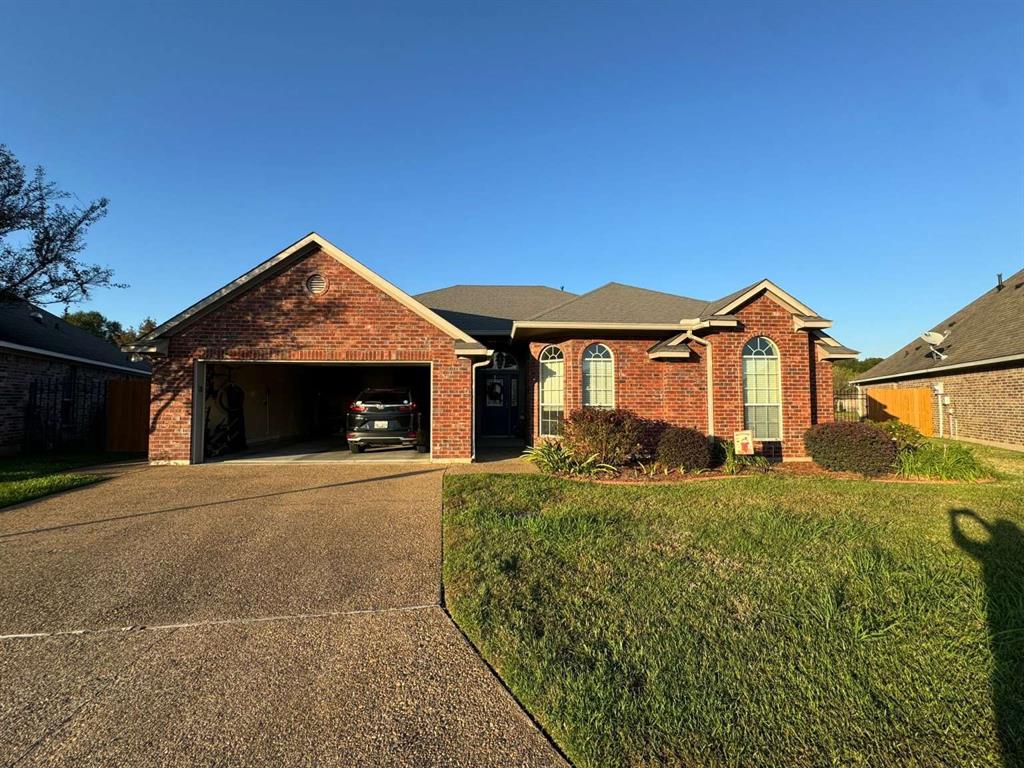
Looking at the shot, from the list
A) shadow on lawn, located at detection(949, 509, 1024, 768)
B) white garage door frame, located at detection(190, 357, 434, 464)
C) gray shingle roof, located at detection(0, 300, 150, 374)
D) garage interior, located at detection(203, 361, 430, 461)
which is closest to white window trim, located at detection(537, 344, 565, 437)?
white garage door frame, located at detection(190, 357, 434, 464)

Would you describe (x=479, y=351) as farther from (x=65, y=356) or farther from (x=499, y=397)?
(x=65, y=356)

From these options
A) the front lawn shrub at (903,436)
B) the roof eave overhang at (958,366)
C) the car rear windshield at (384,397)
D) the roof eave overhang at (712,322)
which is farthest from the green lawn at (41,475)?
the roof eave overhang at (958,366)

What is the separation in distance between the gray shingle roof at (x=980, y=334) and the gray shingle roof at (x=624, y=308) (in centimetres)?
1004

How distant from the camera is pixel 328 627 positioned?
11.3 feet

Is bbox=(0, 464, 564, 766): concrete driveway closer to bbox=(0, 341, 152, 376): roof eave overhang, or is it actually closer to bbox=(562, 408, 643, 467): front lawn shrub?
bbox=(562, 408, 643, 467): front lawn shrub

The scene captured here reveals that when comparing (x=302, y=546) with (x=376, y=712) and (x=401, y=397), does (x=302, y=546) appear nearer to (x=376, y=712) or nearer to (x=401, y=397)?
(x=376, y=712)

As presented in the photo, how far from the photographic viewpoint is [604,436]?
938 cm

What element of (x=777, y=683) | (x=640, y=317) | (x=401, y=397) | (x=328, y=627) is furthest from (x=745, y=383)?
(x=328, y=627)

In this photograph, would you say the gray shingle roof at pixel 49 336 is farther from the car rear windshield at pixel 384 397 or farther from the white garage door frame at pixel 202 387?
the car rear windshield at pixel 384 397

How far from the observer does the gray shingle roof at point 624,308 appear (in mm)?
11500

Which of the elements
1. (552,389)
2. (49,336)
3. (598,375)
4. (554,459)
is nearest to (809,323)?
(598,375)

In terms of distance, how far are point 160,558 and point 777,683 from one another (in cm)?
541

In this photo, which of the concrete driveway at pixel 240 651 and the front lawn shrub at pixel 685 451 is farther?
the front lawn shrub at pixel 685 451

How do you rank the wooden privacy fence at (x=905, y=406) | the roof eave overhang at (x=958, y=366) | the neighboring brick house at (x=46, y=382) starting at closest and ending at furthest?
the neighboring brick house at (x=46, y=382), the roof eave overhang at (x=958, y=366), the wooden privacy fence at (x=905, y=406)
